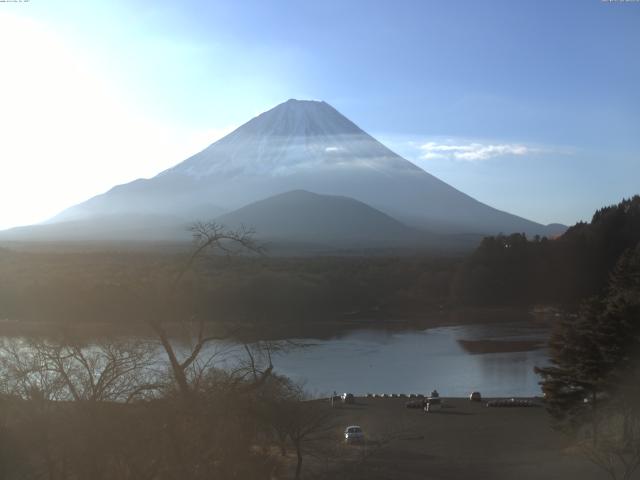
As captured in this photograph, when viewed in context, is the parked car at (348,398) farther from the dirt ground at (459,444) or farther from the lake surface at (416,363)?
the lake surface at (416,363)

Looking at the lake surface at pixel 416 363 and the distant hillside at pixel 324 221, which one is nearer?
the lake surface at pixel 416 363

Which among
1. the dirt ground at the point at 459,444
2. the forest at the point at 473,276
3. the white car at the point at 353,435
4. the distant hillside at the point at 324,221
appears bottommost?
the dirt ground at the point at 459,444

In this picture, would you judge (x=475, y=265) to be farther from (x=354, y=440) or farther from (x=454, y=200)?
(x=454, y=200)

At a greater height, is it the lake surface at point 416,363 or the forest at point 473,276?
the forest at point 473,276

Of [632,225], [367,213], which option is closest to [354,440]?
[632,225]

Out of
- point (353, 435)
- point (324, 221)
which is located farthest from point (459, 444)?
point (324, 221)

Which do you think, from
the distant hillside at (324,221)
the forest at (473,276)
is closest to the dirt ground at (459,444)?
the forest at (473,276)

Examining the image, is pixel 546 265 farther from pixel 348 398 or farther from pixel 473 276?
pixel 348 398
